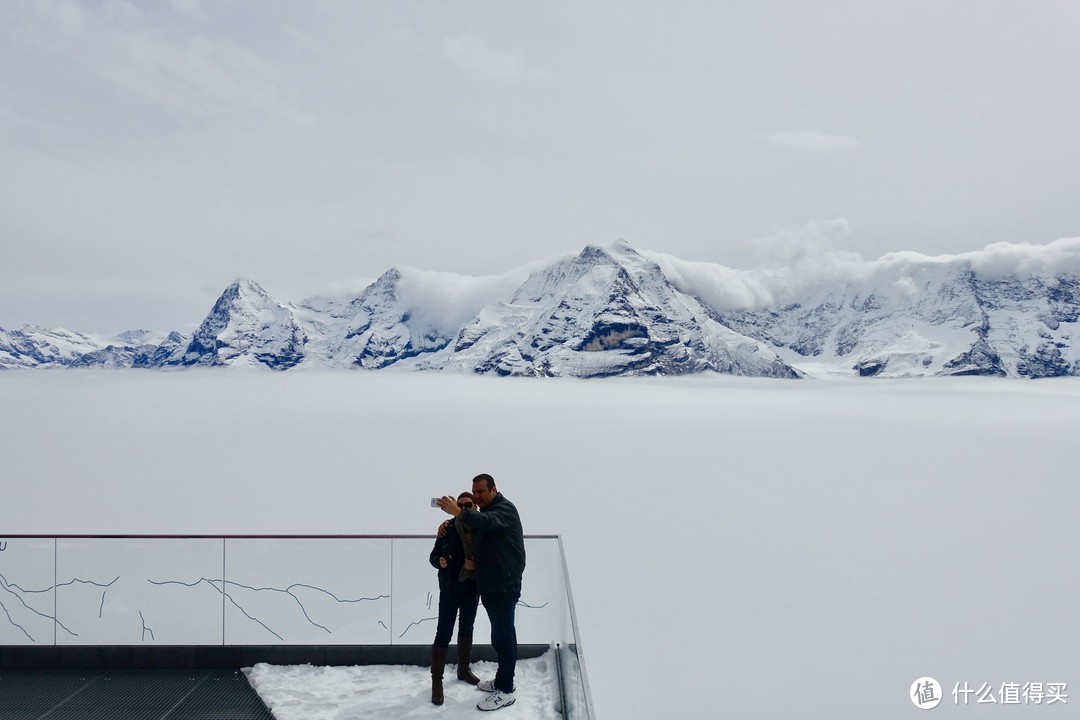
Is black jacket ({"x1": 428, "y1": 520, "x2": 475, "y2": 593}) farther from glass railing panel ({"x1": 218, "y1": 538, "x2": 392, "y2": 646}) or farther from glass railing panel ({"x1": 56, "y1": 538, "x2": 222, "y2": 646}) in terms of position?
glass railing panel ({"x1": 56, "y1": 538, "x2": 222, "y2": 646})

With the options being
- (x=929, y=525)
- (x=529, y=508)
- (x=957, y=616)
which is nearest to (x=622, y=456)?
(x=529, y=508)

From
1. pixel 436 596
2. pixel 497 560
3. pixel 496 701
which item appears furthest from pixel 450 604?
pixel 436 596

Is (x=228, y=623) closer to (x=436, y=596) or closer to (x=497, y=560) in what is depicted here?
(x=436, y=596)

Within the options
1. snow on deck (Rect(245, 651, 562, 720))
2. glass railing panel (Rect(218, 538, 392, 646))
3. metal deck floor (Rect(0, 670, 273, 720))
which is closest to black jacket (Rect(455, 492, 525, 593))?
snow on deck (Rect(245, 651, 562, 720))

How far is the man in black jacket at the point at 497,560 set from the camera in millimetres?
3686

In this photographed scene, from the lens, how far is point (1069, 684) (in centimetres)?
1313

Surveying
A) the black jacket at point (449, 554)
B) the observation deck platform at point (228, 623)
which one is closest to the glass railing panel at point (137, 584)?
the observation deck platform at point (228, 623)

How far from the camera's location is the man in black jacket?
12.1 ft

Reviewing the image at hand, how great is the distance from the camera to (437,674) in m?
3.86

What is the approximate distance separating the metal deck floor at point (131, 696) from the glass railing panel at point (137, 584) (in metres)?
0.33

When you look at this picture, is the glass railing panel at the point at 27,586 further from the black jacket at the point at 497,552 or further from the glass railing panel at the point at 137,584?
the black jacket at the point at 497,552

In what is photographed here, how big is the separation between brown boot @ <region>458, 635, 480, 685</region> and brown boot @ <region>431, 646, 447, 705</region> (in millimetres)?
213

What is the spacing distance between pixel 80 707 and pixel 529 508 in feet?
82.2

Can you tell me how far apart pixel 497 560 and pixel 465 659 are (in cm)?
82
